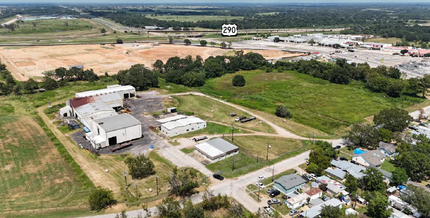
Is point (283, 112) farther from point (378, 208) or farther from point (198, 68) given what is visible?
point (198, 68)

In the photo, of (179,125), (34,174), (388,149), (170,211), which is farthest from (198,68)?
(170,211)

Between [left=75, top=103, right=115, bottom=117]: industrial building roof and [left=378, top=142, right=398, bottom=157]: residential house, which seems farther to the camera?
[left=75, top=103, right=115, bottom=117]: industrial building roof

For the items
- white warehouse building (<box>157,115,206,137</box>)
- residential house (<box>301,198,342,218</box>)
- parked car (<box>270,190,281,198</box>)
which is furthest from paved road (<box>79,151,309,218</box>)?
white warehouse building (<box>157,115,206,137</box>)

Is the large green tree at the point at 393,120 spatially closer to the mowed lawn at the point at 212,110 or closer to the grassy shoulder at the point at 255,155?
the grassy shoulder at the point at 255,155

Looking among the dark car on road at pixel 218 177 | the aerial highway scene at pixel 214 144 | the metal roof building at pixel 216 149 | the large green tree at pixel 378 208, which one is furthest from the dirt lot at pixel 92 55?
the large green tree at pixel 378 208

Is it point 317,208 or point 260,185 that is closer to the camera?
point 317,208

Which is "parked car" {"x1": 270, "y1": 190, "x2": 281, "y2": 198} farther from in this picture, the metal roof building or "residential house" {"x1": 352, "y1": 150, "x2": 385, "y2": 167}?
"residential house" {"x1": 352, "y1": 150, "x2": 385, "y2": 167}
